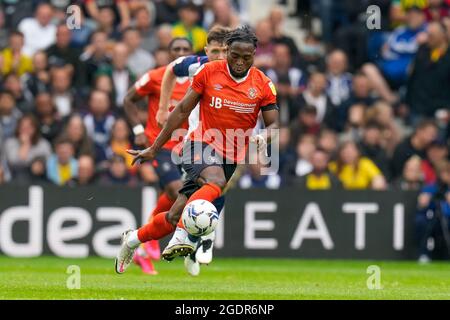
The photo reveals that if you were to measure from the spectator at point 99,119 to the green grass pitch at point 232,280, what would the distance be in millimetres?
2526

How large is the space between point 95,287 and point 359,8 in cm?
Answer: 1145

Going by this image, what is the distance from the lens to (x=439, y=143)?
20.6 metres

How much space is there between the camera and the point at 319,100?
2192 cm

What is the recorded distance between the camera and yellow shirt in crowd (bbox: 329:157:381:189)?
20.5 meters

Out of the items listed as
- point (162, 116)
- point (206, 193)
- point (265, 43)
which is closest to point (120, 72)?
point (265, 43)

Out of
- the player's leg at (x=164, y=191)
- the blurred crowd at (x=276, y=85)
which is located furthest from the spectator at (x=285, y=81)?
the player's leg at (x=164, y=191)

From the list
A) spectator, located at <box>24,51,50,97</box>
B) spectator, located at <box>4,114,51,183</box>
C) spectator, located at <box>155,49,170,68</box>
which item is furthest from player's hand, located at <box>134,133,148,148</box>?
spectator, located at <box>24,51,50,97</box>

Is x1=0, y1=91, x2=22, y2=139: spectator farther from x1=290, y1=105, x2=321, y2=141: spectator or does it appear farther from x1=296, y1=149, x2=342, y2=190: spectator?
x1=296, y1=149, x2=342, y2=190: spectator

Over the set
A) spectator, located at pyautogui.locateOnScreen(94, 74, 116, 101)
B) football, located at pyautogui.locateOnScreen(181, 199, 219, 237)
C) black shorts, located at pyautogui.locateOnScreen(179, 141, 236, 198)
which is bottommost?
football, located at pyautogui.locateOnScreen(181, 199, 219, 237)

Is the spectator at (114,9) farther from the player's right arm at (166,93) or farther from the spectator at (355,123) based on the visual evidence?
the player's right arm at (166,93)

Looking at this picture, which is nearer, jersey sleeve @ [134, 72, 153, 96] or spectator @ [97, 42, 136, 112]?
jersey sleeve @ [134, 72, 153, 96]

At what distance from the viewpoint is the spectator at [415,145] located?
67.7ft

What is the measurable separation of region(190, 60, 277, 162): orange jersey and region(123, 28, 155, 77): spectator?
8.43 m

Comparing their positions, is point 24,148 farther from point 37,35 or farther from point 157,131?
point 157,131
